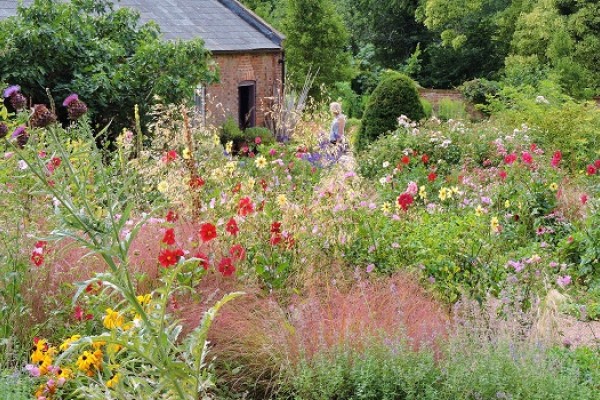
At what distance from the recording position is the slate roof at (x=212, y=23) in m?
17.8

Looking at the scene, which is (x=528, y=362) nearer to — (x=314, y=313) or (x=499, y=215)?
(x=314, y=313)

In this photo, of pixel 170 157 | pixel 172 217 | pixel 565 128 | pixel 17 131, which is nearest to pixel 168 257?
pixel 172 217

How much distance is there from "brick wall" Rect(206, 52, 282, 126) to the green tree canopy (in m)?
5.47

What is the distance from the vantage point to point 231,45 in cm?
1878

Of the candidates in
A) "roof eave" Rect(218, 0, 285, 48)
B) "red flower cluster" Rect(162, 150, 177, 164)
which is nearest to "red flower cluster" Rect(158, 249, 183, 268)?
"red flower cluster" Rect(162, 150, 177, 164)

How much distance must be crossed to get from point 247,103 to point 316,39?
15.9 ft

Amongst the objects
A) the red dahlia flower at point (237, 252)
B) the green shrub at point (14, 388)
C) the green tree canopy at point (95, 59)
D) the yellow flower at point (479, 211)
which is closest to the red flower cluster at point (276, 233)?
the red dahlia flower at point (237, 252)

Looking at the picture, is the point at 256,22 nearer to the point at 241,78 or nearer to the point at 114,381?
the point at 241,78

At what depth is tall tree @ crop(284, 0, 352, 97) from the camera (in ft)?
80.6

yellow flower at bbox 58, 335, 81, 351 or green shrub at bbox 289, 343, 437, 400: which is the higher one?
yellow flower at bbox 58, 335, 81, 351

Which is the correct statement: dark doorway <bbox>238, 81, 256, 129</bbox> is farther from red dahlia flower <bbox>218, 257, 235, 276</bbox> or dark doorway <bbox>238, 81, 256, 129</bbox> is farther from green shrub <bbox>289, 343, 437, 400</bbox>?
green shrub <bbox>289, 343, 437, 400</bbox>

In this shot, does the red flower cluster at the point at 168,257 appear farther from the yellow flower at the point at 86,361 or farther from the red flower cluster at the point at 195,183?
the red flower cluster at the point at 195,183

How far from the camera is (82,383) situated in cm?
434

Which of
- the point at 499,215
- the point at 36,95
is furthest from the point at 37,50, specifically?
the point at 499,215
